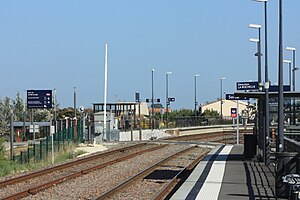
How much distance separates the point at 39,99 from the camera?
166 ft

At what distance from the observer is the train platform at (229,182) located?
15896mm

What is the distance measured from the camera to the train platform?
52.2ft

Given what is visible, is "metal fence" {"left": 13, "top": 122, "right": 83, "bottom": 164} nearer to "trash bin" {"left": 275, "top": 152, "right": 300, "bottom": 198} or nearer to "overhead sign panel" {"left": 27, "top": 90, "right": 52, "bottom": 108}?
A: "overhead sign panel" {"left": 27, "top": 90, "right": 52, "bottom": 108}

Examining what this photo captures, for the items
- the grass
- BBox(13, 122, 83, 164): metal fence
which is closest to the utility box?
BBox(13, 122, 83, 164): metal fence

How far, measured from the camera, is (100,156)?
3597cm

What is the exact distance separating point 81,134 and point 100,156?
54.1 ft

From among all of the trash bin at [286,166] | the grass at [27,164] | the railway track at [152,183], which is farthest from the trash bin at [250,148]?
the trash bin at [286,166]

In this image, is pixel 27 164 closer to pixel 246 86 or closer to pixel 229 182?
pixel 229 182

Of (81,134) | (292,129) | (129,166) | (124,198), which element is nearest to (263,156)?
(292,129)

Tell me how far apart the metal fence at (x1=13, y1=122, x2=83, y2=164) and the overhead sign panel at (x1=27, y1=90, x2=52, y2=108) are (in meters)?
3.16

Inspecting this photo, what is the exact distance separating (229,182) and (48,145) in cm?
2033

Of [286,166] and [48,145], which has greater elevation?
[286,166]

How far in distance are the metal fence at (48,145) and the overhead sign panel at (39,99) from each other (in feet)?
10.4

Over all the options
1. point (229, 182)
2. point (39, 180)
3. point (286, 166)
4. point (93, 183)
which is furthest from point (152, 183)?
point (286, 166)
